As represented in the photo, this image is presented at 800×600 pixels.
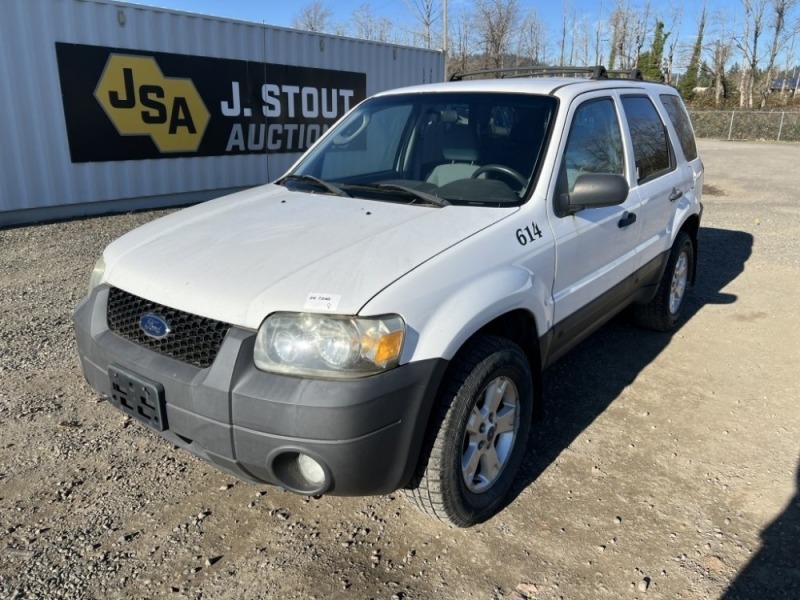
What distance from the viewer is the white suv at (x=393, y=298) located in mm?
2178

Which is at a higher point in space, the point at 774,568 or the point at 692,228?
the point at 692,228

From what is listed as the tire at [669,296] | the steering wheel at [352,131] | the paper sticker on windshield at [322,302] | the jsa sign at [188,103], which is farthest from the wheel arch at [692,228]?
the jsa sign at [188,103]

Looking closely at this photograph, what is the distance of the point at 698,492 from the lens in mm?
3027

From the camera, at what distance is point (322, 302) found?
7.14ft

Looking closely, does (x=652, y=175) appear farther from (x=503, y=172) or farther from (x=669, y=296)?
(x=503, y=172)

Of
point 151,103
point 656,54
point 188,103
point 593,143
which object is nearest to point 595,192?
point 593,143

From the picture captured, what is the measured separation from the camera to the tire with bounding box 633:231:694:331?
15.8 feet

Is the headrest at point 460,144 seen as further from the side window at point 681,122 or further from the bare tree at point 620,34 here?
the bare tree at point 620,34

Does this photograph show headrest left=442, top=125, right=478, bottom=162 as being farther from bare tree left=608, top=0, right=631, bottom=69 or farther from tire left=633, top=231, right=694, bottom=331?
bare tree left=608, top=0, right=631, bottom=69

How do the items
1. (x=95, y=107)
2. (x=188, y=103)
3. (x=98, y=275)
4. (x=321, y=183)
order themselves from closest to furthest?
(x=98, y=275) → (x=321, y=183) → (x=95, y=107) → (x=188, y=103)

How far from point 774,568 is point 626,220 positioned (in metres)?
1.95

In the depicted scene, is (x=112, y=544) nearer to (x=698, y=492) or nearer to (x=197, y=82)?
(x=698, y=492)

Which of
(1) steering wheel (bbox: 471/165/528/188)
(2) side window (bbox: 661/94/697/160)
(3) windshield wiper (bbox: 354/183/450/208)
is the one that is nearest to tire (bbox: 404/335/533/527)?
(3) windshield wiper (bbox: 354/183/450/208)

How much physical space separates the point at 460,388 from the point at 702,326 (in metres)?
3.66
